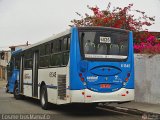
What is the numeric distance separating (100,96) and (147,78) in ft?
15.0

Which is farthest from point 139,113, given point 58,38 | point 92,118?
point 58,38

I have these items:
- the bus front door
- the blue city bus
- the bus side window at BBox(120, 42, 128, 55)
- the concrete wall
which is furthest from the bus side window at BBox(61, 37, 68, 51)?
the concrete wall

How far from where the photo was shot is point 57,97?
15352 millimetres

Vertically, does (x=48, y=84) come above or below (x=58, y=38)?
below

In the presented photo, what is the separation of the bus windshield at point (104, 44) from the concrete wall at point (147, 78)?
3.00m

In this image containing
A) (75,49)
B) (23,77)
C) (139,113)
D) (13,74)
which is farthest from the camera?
(13,74)

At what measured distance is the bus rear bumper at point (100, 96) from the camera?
1388 centimetres

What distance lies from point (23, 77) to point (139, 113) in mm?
9144

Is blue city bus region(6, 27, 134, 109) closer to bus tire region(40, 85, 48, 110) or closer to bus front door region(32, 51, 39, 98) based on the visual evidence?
bus tire region(40, 85, 48, 110)

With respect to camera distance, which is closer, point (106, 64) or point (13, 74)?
point (106, 64)

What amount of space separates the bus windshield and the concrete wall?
9.83 feet

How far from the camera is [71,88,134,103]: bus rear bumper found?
13.9 metres

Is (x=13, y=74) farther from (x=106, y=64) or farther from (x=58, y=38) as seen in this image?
(x=106, y=64)

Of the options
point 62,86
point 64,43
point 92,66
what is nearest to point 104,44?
point 92,66
